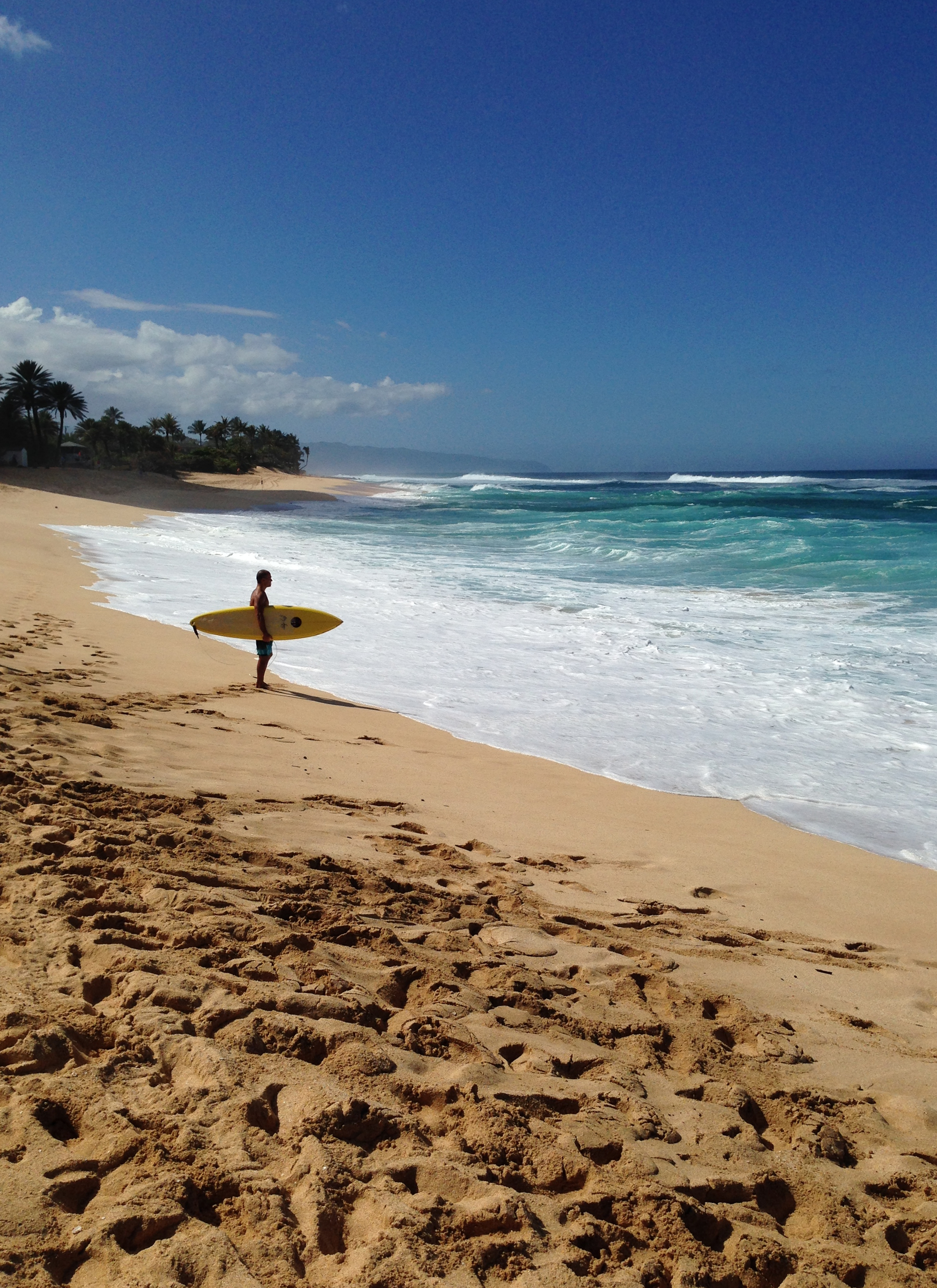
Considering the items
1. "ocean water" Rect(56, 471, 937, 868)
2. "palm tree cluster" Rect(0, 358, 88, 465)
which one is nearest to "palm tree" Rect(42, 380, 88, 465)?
"palm tree cluster" Rect(0, 358, 88, 465)

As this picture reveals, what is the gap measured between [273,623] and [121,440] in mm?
69554

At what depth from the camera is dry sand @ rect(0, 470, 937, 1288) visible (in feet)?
5.82

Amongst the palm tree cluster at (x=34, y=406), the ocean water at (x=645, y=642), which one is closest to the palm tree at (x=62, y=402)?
the palm tree cluster at (x=34, y=406)

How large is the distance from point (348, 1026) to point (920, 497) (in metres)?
57.9

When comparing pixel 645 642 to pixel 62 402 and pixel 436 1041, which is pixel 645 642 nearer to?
pixel 436 1041

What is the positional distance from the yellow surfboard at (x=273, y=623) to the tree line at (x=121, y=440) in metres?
45.9

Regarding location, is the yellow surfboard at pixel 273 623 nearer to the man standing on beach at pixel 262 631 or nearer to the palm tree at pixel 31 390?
the man standing on beach at pixel 262 631

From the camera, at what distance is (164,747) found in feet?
17.4

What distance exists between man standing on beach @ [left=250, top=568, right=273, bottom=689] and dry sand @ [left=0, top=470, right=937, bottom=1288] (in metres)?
2.60

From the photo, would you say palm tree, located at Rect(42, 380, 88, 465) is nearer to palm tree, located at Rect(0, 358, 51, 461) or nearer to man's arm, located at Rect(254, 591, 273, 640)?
palm tree, located at Rect(0, 358, 51, 461)

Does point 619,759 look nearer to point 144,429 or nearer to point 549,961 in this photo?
point 549,961

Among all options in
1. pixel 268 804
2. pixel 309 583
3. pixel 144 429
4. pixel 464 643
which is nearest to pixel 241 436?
pixel 144 429

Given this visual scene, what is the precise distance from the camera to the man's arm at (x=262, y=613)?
8.02m

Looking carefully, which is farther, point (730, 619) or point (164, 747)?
point (730, 619)
